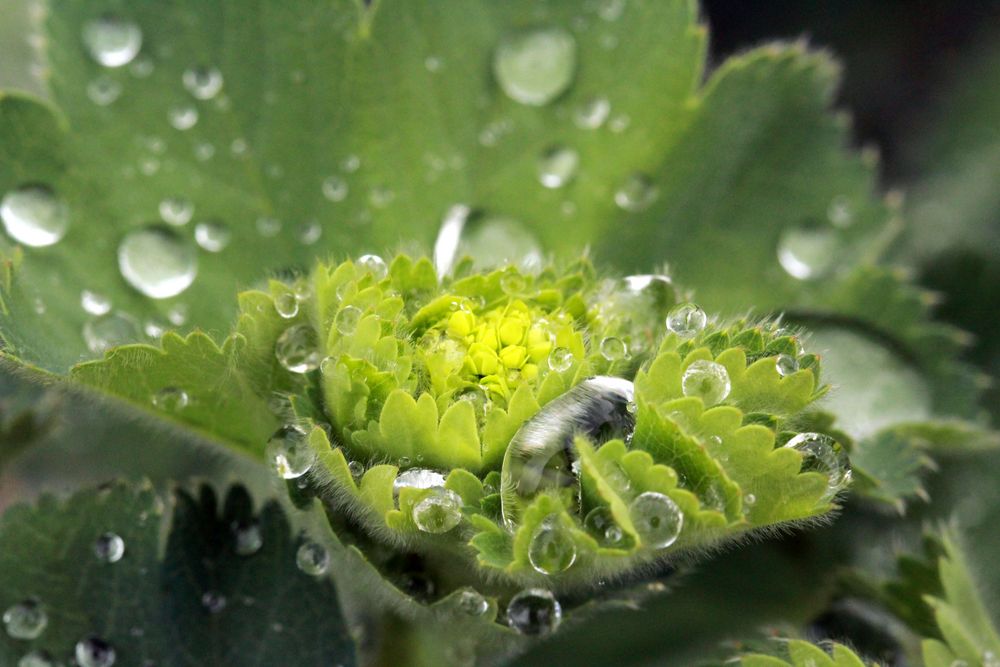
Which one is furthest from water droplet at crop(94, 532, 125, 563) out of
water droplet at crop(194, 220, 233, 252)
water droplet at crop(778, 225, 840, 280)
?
water droplet at crop(778, 225, 840, 280)

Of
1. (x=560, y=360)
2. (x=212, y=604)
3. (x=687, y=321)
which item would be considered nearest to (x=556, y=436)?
(x=560, y=360)

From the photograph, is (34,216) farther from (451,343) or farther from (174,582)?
(451,343)

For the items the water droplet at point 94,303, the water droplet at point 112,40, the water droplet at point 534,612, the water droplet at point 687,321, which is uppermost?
the water droplet at point 112,40

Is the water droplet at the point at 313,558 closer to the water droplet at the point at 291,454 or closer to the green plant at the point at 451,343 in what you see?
the green plant at the point at 451,343

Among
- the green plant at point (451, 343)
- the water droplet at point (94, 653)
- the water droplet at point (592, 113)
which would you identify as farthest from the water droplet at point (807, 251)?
the water droplet at point (94, 653)

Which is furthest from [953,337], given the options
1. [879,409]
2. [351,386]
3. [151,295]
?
[151,295]

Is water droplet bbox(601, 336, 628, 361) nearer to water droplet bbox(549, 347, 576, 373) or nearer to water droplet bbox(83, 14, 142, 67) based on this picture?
water droplet bbox(549, 347, 576, 373)

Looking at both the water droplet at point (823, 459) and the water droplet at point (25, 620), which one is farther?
the water droplet at point (25, 620)
